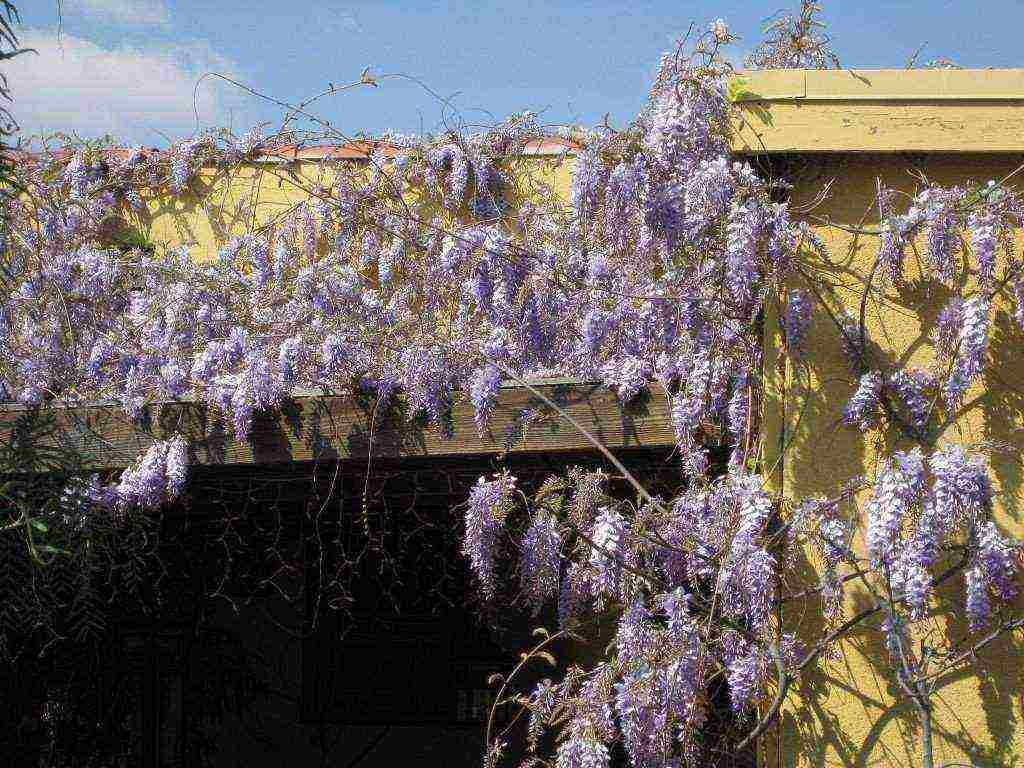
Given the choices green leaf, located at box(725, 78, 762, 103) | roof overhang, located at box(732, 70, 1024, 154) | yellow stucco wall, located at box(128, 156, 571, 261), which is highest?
yellow stucco wall, located at box(128, 156, 571, 261)

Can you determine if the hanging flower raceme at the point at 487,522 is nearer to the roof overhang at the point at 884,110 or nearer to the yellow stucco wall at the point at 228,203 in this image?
the roof overhang at the point at 884,110

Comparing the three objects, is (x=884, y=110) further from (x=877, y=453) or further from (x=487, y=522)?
(x=487, y=522)

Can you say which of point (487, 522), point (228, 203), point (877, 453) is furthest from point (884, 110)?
point (228, 203)

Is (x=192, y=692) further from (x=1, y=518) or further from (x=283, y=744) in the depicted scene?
(x=1, y=518)

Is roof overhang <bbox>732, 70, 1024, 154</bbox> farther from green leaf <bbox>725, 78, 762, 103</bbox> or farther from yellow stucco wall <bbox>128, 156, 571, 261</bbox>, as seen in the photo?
yellow stucco wall <bbox>128, 156, 571, 261</bbox>

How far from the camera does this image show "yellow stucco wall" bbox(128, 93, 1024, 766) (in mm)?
2621

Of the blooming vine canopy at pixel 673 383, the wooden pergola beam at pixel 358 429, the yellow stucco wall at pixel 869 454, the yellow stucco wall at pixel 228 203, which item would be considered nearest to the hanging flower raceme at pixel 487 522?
the blooming vine canopy at pixel 673 383

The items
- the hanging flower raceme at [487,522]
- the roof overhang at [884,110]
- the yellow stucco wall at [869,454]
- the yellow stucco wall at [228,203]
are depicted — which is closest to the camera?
the yellow stucco wall at [869,454]

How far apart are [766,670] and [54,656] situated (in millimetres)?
3044

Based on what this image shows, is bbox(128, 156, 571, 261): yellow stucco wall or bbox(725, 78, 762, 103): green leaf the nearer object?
bbox(725, 78, 762, 103): green leaf

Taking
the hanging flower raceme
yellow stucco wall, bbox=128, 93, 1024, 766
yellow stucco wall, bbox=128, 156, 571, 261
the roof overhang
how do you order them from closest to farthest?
yellow stucco wall, bbox=128, 93, 1024, 766, the roof overhang, the hanging flower raceme, yellow stucco wall, bbox=128, 156, 571, 261

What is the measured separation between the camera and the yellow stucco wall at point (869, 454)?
2621 mm

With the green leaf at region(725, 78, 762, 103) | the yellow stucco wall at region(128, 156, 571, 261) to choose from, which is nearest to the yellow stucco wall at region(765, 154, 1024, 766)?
the green leaf at region(725, 78, 762, 103)

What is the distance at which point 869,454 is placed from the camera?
9.13ft
